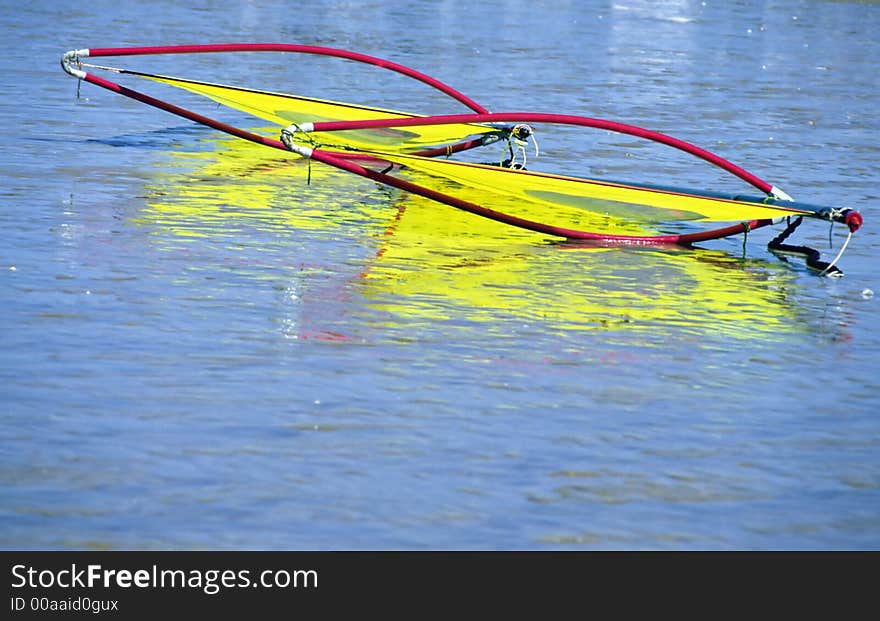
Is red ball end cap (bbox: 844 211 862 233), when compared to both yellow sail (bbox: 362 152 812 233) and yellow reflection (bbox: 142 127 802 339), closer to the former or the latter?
yellow sail (bbox: 362 152 812 233)

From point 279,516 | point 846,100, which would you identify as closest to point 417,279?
point 279,516

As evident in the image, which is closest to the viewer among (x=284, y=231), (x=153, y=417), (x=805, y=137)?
(x=153, y=417)

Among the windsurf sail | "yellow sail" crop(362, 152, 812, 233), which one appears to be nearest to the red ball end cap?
the windsurf sail

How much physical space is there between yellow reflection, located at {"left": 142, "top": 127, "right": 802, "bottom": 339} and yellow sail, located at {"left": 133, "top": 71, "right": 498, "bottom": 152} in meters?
0.42

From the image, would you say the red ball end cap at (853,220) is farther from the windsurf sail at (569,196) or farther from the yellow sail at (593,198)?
the yellow sail at (593,198)

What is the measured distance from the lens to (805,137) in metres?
17.0

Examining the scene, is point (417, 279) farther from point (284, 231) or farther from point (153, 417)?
point (153, 417)

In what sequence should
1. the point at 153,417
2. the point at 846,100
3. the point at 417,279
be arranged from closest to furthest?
the point at 153,417
the point at 417,279
the point at 846,100

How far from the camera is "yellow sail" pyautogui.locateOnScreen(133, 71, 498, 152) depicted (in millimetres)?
12820

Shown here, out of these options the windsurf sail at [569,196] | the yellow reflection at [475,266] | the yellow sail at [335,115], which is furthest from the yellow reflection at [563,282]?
the yellow sail at [335,115]

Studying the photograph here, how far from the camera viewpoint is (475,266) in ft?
32.7

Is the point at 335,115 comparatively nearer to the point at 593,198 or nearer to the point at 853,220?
the point at 593,198

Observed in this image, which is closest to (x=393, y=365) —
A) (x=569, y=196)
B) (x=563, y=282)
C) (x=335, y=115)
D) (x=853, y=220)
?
(x=563, y=282)
